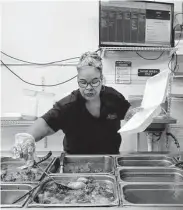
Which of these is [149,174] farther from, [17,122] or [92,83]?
[17,122]

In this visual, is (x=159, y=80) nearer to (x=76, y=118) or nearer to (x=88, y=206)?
(x=88, y=206)

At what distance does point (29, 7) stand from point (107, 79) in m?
1.23

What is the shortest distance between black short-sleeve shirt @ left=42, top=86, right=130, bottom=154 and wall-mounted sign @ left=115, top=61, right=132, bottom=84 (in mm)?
428

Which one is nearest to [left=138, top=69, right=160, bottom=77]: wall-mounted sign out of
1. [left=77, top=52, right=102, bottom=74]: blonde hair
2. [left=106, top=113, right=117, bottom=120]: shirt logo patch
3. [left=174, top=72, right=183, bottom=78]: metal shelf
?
[left=174, top=72, right=183, bottom=78]: metal shelf

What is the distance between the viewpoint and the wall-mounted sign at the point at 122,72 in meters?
2.48

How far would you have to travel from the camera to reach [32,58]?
2520 mm

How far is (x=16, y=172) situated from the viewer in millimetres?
1138

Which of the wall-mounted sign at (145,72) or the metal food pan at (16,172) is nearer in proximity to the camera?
the metal food pan at (16,172)

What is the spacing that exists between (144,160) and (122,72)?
138 centimetres

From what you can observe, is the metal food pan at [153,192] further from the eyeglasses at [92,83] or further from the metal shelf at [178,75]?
the metal shelf at [178,75]

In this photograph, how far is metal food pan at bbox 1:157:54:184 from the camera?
981 millimetres

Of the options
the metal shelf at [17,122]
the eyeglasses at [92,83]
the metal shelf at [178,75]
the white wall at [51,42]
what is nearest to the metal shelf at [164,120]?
the white wall at [51,42]

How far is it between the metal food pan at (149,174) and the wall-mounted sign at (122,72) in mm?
1469

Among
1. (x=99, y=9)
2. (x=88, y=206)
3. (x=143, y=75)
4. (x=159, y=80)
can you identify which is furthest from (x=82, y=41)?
(x=88, y=206)
